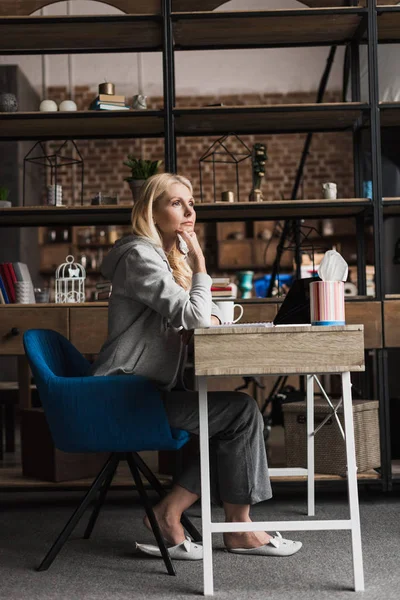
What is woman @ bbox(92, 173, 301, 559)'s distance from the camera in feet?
8.91

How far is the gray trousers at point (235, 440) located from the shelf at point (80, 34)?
2.14 meters

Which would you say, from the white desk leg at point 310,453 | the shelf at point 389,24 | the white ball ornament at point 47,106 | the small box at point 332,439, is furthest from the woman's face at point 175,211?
the shelf at point 389,24

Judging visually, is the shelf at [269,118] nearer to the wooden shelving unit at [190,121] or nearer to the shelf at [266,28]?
the wooden shelving unit at [190,121]

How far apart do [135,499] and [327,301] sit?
75.3 inches

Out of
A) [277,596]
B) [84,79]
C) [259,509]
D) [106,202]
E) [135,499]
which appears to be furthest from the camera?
[84,79]

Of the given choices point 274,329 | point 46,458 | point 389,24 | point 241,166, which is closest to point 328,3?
point 389,24

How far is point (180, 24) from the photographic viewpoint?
411cm

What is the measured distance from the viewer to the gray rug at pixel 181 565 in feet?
8.16

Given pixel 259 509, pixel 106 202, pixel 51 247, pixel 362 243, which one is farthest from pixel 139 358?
pixel 51 247

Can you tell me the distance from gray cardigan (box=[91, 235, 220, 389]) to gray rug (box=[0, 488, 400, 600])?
0.64m

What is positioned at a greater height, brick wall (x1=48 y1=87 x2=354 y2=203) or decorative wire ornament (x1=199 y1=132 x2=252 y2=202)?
brick wall (x1=48 y1=87 x2=354 y2=203)

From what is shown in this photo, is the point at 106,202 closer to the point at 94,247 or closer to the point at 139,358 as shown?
the point at 139,358

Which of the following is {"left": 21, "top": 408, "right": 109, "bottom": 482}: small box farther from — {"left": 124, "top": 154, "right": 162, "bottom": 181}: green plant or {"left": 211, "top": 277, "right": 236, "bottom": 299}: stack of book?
{"left": 124, "top": 154, "right": 162, "bottom": 181}: green plant

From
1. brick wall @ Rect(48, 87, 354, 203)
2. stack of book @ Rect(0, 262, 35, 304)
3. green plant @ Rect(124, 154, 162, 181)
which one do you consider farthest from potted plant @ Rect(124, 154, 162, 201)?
brick wall @ Rect(48, 87, 354, 203)
